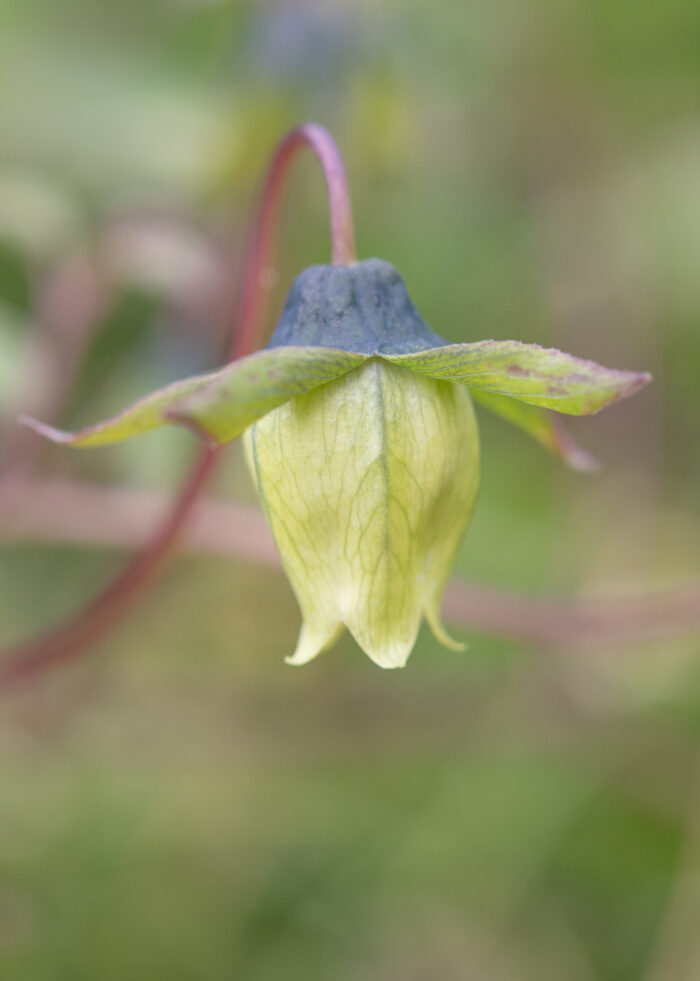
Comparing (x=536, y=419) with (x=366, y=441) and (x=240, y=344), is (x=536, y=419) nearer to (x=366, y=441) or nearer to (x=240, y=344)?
(x=366, y=441)

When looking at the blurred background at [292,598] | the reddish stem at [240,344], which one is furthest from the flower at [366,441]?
the blurred background at [292,598]

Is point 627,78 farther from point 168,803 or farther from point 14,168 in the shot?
point 168,803

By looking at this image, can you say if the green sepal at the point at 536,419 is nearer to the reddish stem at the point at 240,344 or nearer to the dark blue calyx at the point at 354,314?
the dark blue calyx at the point at 354,314

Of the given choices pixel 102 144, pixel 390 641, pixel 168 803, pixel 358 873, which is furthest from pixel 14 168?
pixel 390 641

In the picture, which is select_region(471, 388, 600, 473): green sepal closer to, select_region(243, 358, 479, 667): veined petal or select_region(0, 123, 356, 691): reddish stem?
select_region(243, 358, 479, 667): veined petal

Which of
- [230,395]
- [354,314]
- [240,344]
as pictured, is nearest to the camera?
[230,395]

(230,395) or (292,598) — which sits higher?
(230,395)

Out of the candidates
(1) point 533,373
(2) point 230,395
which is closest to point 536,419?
(1) point 533,373
